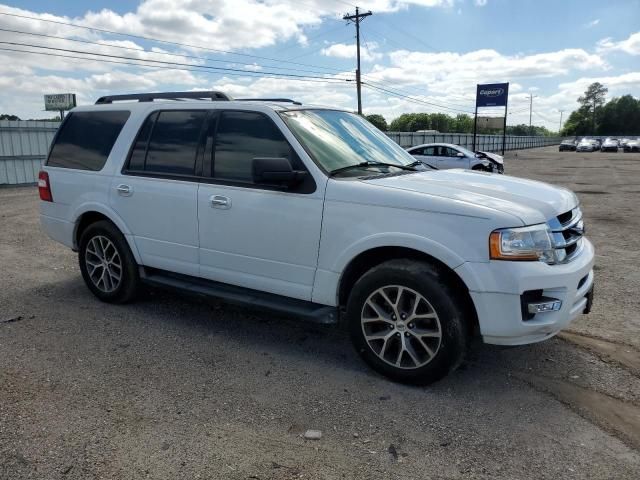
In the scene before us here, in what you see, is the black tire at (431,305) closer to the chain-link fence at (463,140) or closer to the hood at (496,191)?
the hood at (496,191)

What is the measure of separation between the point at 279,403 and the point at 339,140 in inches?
80.9

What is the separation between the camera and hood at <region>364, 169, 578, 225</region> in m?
3.35

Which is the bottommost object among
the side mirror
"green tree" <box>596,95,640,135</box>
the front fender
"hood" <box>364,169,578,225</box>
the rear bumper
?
the rear bumper

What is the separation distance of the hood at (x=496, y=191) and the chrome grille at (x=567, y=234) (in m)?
0.06

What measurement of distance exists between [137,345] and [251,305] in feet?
3.40

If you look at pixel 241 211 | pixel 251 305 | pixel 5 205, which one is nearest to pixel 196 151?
pixel 241 211

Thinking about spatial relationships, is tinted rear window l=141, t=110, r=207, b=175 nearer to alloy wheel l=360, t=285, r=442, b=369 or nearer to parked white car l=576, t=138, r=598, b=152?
alloy wheel l=360, t=285, r=442, b=369

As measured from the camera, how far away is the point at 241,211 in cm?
412

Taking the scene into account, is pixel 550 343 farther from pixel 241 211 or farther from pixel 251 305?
pixel 241 211

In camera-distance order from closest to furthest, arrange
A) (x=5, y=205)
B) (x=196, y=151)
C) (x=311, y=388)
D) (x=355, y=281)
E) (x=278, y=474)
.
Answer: (x=278, y=474), (x=311, y=388), (x=355, y=281), (x=196, y=151), (x=5, y=205)

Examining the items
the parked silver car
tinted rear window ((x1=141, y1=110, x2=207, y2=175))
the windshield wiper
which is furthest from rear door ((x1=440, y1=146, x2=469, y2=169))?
the parked silver car

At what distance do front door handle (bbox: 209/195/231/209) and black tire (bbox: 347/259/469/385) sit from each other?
1.25 metres

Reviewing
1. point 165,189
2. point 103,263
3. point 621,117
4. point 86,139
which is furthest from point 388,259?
point 621,117

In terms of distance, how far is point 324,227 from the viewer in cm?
375
